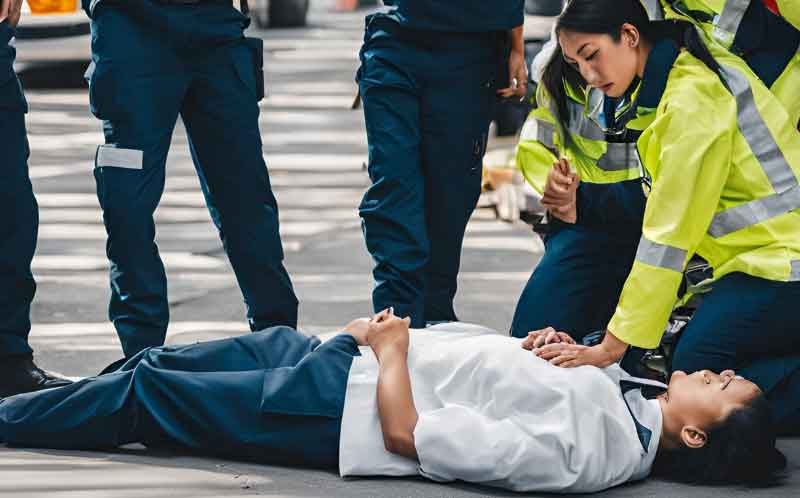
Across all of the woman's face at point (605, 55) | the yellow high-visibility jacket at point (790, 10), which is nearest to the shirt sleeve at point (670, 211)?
the woman's face at point (605, 55)

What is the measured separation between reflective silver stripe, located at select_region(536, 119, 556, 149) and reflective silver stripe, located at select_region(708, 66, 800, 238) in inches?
29.5

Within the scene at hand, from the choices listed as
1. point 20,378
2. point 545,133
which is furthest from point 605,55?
point 20,378

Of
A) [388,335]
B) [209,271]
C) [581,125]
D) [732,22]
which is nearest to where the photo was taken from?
[388,335]

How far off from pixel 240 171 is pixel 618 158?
3.65 feet

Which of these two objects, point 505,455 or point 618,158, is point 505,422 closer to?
point 505,455

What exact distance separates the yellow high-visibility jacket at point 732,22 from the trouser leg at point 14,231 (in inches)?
72.7

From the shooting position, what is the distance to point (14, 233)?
14.0 ft

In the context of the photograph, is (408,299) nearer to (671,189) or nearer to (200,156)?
(200,156)

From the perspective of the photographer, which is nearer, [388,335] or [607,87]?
[388,335]

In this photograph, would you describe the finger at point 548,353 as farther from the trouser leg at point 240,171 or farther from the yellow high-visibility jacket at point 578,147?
the trouser leg at point 240,171

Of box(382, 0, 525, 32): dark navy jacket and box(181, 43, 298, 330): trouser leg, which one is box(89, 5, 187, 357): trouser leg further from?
box(382, 0, 525, 32): dark navy jacket

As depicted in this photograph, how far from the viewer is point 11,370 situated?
14.1 feet

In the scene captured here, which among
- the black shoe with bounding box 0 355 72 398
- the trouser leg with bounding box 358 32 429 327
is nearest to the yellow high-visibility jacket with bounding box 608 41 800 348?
the trouser leg with bounding box 358 32 429 327

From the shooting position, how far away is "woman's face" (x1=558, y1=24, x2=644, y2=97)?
12.3 ft
